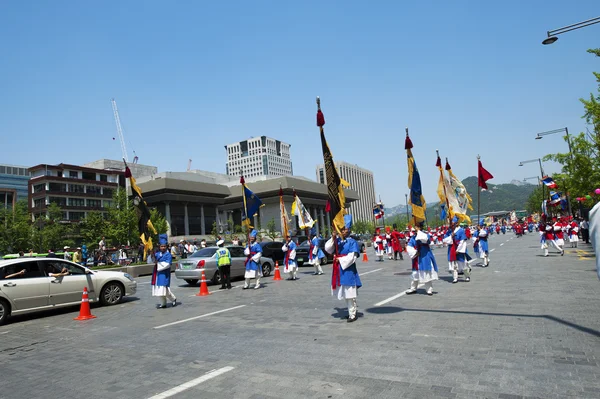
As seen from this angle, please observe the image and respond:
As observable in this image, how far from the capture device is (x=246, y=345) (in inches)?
259

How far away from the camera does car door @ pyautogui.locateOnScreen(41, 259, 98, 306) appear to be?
1095cm

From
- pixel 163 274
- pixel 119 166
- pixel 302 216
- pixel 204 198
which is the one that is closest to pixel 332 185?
pixel 163 274

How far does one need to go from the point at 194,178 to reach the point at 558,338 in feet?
302

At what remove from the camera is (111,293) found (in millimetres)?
12344

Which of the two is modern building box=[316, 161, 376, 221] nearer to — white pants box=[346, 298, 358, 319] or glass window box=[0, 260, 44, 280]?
glass window box=[0, 260, 44, 280]

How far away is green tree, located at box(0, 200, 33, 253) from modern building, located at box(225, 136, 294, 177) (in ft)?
368

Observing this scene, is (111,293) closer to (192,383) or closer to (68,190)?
(192,383)

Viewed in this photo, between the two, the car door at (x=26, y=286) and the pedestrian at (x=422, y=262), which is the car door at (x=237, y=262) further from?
the pedestrian at (x=422, y=262)

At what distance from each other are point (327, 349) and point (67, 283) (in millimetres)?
8439

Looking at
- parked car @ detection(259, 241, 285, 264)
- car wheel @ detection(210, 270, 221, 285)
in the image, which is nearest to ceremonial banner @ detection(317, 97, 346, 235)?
car wheel @ detection(210, 270, 221, 285)

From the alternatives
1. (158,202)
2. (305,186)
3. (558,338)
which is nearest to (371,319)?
(558,338)

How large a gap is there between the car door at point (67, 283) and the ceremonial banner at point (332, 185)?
7.57 meters

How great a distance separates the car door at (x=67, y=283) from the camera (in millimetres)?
10953

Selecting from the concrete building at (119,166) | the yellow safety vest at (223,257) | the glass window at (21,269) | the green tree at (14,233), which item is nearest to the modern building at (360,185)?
the concrete building at (119,166)
